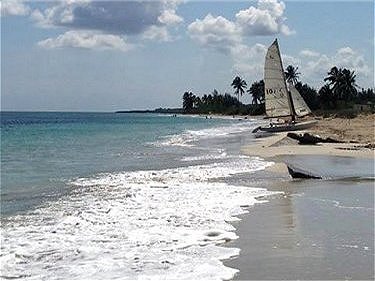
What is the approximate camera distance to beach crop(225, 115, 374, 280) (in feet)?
23.7

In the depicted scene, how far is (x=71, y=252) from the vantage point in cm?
855

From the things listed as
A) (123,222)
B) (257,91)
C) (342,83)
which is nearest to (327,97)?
(342,83)

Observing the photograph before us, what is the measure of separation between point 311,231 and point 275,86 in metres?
36.8

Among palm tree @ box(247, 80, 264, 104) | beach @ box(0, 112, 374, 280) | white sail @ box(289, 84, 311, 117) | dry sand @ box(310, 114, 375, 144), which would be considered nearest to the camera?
beach @ box(0, 112, 374, 280)

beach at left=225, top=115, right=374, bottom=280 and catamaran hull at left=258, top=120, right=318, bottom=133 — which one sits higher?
catamaran hull at left=258, top=120, right=318, bottom=133

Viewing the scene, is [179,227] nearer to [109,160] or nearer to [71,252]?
[71,252]

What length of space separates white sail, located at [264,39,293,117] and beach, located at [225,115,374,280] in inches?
1060

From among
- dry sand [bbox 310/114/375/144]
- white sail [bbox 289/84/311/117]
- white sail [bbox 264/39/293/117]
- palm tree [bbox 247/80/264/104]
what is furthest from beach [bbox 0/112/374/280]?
palm tree [bbox 247/80/264/104]

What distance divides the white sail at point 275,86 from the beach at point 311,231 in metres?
26.9

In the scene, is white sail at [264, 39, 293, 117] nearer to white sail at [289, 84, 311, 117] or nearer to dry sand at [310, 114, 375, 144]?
white sail at [289, 84, 311, 117]

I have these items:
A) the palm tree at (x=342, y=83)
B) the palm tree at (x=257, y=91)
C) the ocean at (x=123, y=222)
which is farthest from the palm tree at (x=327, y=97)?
the ocean at (x=123, y=222)

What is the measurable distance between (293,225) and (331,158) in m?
14.8

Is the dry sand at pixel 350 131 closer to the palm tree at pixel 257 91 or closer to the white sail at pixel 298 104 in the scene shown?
the white sail at pixel 298 104

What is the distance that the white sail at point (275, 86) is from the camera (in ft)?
146
